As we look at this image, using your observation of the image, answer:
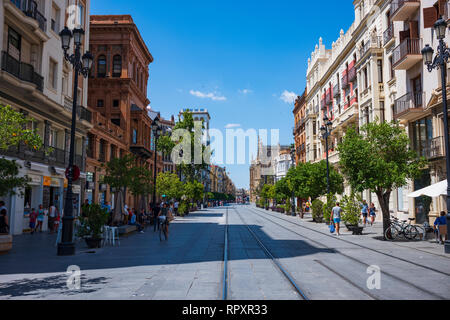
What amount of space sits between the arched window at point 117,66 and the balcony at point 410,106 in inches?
1148

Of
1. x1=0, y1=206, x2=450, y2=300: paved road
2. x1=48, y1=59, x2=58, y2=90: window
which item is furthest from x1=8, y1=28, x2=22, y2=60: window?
x1=0, y1=206, x2=450, y2=300: paved road

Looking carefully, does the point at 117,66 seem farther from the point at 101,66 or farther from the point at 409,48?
the point at 409,48

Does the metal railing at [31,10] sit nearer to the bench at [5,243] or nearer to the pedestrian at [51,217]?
the pedestrian at [51,217]

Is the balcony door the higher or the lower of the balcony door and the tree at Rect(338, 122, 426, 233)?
the higher

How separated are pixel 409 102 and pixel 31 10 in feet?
76.6

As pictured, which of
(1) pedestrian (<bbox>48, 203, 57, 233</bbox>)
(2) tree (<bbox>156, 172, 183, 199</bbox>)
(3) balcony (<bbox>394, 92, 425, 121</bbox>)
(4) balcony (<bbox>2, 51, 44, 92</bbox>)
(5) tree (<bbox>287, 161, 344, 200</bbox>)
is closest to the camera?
(4) balcony (<bbox>2, 51, 44, 92</bbox>)

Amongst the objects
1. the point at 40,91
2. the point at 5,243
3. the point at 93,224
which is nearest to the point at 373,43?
the point at 40,91

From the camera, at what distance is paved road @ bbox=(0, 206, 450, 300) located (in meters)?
7.01

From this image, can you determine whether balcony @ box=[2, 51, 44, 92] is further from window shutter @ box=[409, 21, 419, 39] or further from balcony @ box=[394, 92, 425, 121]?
window shutter @ box=[409, 21, 419, 39]

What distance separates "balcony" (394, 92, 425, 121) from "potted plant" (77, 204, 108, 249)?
18.7 metres

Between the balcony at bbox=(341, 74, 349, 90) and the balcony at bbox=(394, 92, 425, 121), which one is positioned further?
the balcony at bbox=(341, 74, 349, 90)

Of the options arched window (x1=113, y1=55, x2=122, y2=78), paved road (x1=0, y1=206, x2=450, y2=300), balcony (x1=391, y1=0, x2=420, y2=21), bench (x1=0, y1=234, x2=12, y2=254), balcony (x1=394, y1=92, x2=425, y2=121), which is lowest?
paved road (x1=0, y1=206, x2=450, y2=300)

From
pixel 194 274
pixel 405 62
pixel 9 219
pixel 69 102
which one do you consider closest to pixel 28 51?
pixel 69 102

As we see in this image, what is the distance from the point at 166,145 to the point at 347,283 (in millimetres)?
46237
